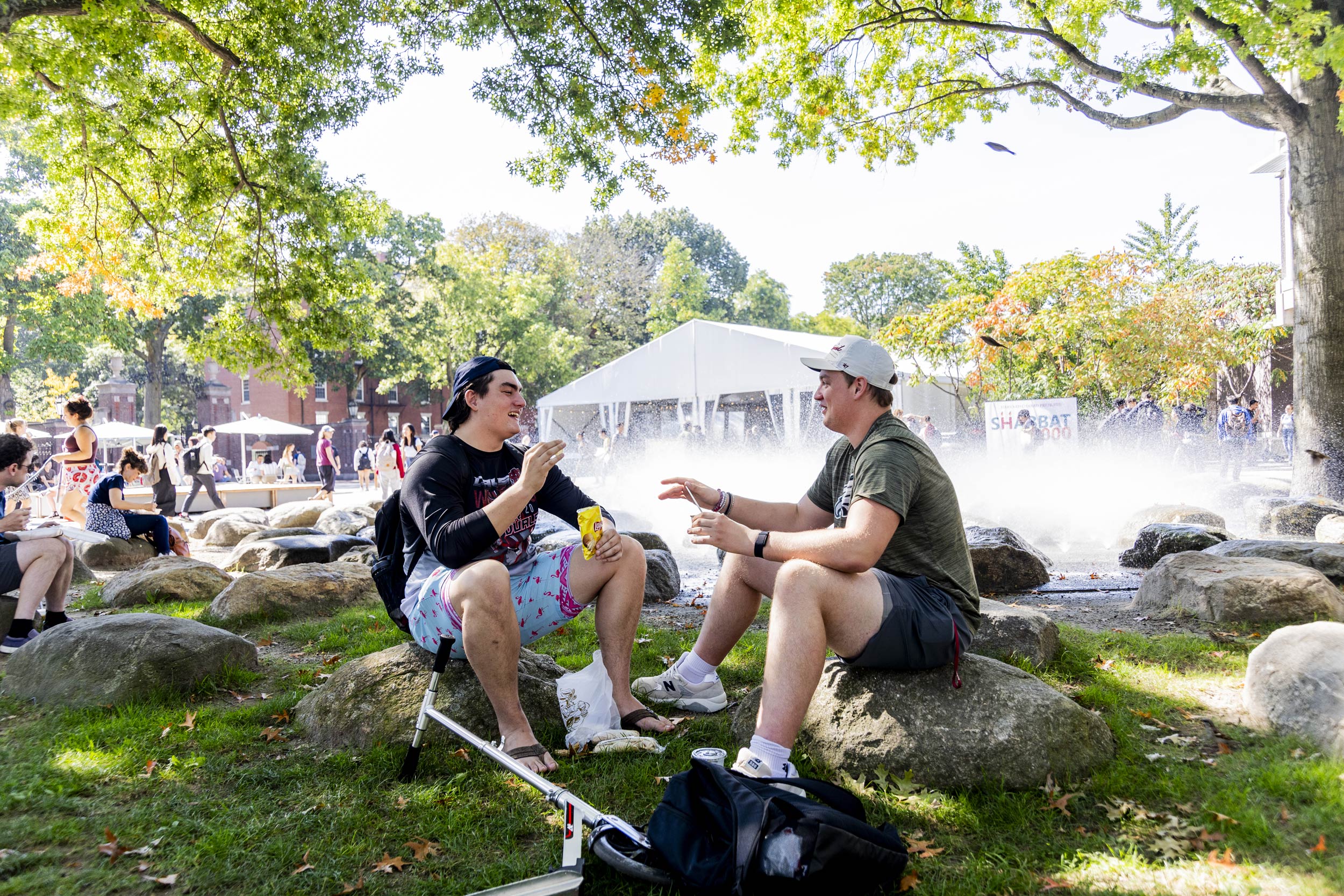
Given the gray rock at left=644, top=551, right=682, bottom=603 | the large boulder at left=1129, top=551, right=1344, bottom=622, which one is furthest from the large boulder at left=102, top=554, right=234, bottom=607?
the large boulder at left=1129, top=551, right=1344, bottom=622

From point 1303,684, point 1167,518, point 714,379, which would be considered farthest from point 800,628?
point 714,379

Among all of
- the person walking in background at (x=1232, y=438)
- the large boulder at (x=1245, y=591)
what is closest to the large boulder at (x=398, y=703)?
the large boulder at (x=1245, y=591)

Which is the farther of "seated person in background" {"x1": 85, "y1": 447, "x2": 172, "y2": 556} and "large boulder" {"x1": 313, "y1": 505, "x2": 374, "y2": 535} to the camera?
"large boulder" {"x1": 313, "y1": 505, "x2": 374, "y2": 535}

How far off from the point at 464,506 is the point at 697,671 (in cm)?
128

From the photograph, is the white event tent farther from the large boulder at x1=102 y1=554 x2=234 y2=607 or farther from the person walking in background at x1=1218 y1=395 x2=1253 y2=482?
the large boulder at x1=102 y1=554 x2=234 y2=607

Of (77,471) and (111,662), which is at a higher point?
(77,471)

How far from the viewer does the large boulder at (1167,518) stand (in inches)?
365

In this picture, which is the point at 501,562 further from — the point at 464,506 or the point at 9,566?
the point at 9,566

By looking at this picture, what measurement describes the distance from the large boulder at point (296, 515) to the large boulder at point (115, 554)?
3522 mm

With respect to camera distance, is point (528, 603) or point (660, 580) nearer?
point (528, 603)

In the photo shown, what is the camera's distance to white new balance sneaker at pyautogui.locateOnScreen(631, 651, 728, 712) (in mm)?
3795

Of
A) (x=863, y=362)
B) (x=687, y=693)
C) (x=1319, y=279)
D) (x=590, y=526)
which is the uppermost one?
(x=1319, y=279)

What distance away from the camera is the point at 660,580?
724cm

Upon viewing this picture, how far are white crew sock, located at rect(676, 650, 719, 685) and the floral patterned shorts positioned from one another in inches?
24.1
